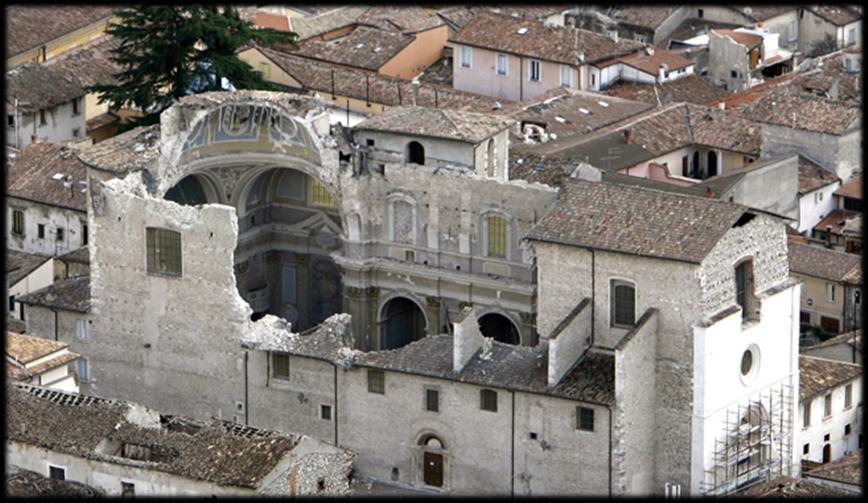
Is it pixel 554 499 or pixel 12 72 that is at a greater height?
pixel 12 72

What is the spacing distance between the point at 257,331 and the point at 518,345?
7.29m

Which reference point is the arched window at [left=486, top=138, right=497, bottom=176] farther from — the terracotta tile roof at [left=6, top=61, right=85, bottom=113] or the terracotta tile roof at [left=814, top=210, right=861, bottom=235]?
the terracotta tile roof at [left=6, top=61, right=85, bottom=113]

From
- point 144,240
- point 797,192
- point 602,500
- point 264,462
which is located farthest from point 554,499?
point 797,192

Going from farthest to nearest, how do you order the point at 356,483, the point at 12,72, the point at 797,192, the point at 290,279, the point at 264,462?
the point at 12,72 → the point at 797,192 → the point at 290,279 → the point at 356,483 → the point at 264,462

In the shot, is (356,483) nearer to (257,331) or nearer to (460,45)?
(257,331)

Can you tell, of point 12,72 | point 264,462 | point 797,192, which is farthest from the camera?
point 12,72

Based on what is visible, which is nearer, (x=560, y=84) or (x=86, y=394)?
(x=86, y=394)

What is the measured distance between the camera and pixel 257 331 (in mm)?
96812

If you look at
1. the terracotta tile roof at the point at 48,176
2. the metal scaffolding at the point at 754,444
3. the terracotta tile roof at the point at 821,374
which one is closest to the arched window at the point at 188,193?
the terracotta tile roof at the point at 48,176

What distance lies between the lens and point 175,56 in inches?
4665

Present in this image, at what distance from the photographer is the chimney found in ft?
305

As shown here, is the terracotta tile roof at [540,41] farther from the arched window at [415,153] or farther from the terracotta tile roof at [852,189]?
the arched window at [415,153]

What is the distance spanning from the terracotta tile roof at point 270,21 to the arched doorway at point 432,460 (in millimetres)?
41995

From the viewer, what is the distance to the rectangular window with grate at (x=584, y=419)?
91.2 metres
